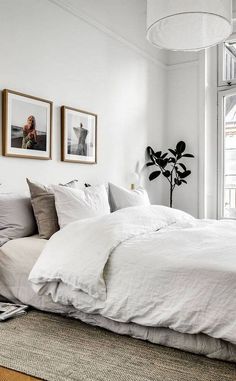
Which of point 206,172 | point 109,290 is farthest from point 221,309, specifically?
point 206,172

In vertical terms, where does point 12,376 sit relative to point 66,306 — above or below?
below

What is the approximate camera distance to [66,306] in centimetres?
254

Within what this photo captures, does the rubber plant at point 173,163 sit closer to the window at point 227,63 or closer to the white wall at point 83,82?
the white wall at point 83,82

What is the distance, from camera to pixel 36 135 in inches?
137

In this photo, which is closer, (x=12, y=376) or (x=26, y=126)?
(x=12, y=376)

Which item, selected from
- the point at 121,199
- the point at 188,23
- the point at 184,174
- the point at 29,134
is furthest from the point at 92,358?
the point at 184,174

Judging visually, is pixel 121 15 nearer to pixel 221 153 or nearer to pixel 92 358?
pixel 221 153

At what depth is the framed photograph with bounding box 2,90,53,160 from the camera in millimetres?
3207

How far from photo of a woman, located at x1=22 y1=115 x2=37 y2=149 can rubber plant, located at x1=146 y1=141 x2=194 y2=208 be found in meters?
1.99

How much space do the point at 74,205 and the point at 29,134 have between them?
0.81 meters

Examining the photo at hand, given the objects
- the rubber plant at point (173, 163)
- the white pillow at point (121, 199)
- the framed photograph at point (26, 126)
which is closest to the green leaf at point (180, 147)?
the rubber plant at point (173, 163)

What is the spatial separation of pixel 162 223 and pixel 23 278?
1.06 meters

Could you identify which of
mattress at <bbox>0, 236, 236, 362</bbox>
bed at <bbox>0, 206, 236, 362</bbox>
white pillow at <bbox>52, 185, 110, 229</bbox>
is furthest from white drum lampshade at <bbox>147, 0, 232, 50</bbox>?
mattress at <bbox>0, 236, 236, 362</bbox>

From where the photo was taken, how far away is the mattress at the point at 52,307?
2.04 meters
